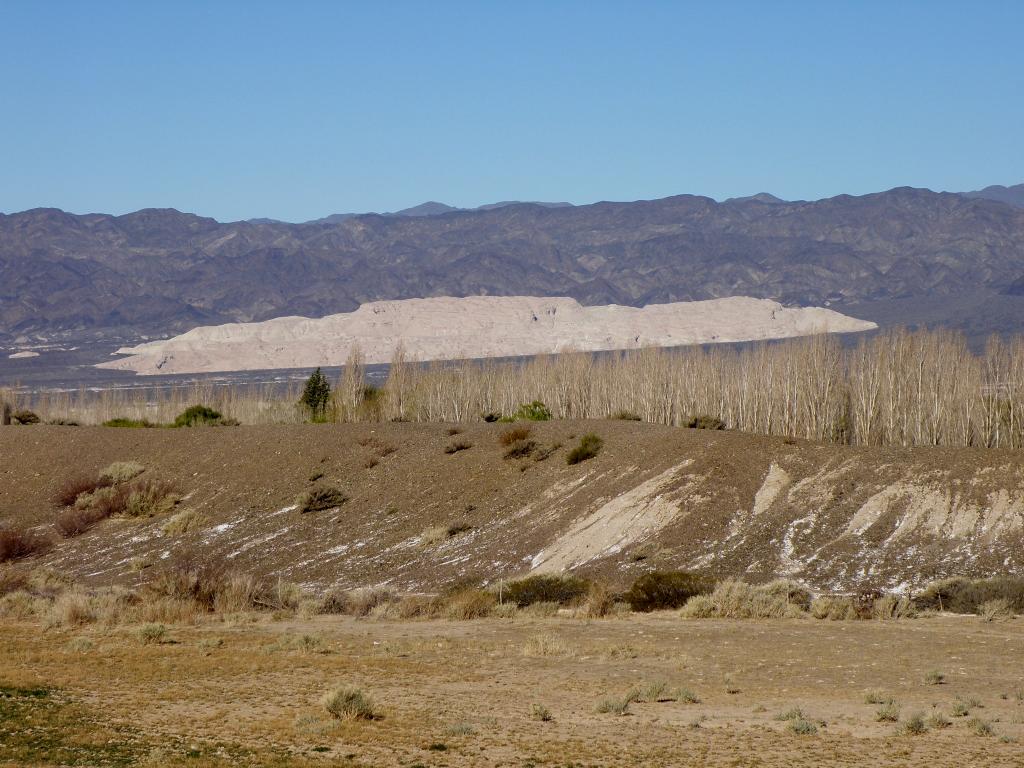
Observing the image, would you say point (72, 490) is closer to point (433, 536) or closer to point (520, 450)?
point (520, 450)

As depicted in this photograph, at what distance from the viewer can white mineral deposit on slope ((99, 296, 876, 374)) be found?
16725 centimetres

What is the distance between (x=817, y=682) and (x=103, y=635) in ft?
38.9

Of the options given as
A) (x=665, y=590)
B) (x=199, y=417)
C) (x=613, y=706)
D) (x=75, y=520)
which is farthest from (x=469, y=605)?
(x=199, y=417)

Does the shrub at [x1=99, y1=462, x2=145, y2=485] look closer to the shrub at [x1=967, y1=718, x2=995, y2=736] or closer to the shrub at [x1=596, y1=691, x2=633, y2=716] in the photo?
the shrub at [x1=596, y1=691, x2=633, y2=716]

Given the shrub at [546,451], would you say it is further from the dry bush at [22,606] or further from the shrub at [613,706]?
the shrub at [613,706]

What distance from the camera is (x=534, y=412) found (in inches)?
1977

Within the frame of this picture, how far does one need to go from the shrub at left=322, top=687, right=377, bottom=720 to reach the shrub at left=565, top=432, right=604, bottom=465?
67.8 ft

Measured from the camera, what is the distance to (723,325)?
183125mm

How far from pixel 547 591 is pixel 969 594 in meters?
7.88

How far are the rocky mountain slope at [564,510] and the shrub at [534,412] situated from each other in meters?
7.05

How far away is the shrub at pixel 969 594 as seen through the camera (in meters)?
22.1

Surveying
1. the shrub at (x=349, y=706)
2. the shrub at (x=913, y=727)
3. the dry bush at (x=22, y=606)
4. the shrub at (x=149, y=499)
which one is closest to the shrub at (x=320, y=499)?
the shrub at (x=149, y=499)

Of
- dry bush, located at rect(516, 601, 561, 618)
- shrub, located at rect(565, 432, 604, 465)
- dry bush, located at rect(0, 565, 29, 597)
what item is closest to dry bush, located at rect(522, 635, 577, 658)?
dry bush, located at rect(516, 601, 561, 618)

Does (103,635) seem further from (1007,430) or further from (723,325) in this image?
(723,325)
